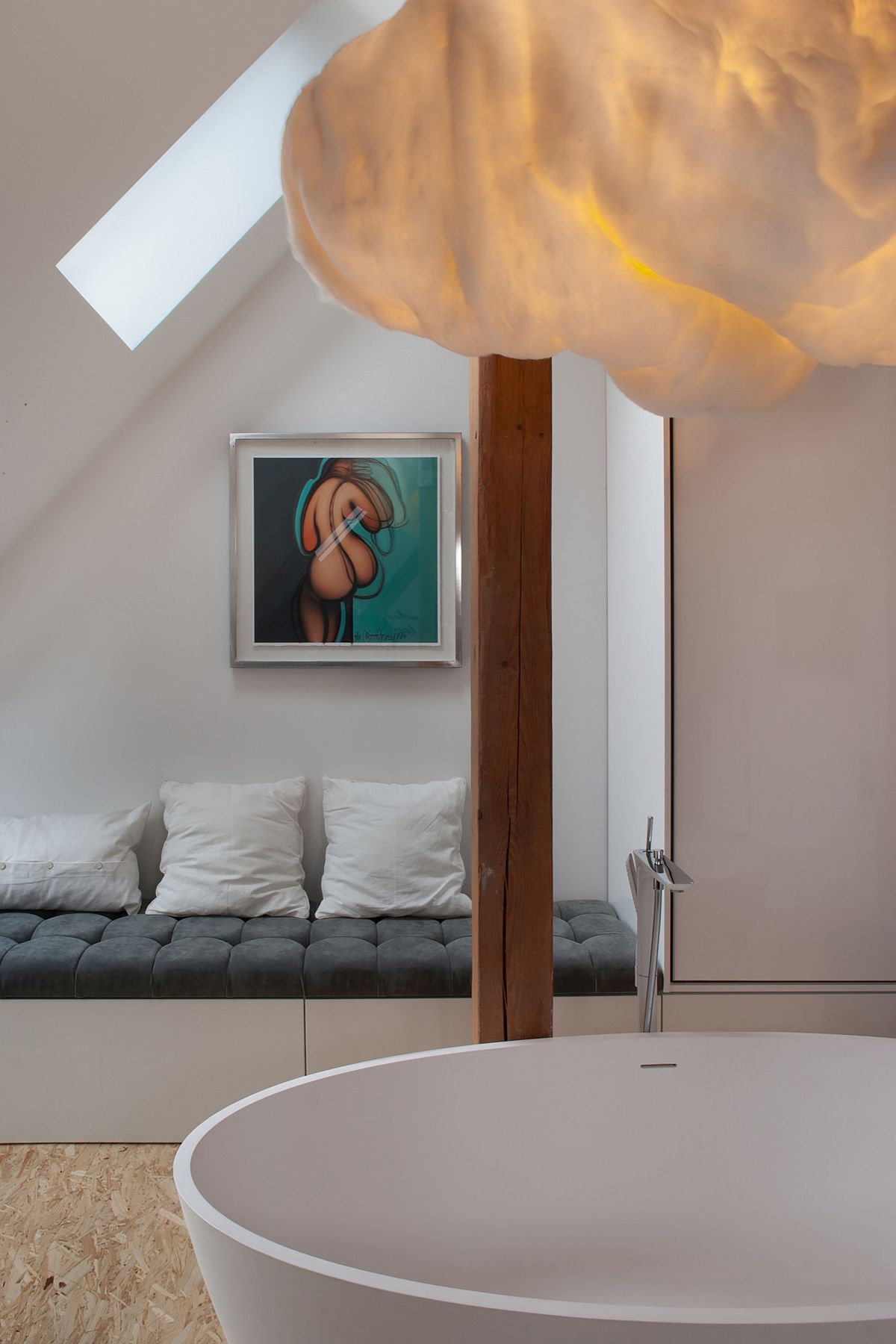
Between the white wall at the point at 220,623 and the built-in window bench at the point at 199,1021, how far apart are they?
78cm

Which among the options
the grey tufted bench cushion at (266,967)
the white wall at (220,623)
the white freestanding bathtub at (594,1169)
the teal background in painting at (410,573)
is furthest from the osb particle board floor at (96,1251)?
the teal background in painting at (410,573)

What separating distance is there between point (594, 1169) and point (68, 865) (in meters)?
2.03

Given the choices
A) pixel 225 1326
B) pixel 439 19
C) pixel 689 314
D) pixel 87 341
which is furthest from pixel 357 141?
pixel 87 341

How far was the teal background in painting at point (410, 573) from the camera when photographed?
11.1ft

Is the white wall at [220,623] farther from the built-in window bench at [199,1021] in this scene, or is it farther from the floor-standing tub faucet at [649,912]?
the floor-standing tub faucet at [649,912]

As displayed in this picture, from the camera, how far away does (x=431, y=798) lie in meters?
3.25

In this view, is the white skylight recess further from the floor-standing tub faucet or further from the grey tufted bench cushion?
the floor-standing tub faucet

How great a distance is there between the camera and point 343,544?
3.38 metres

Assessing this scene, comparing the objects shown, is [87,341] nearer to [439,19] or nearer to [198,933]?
[198,933]

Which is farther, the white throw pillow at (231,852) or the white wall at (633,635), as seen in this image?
the white throw pillow at (231,852)

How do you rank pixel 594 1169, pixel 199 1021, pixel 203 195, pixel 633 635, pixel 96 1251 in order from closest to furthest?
pixel 594 1169 < pixel 96 1251 < pixel 199 1021 < pixel 633 635 < pixel 203 195

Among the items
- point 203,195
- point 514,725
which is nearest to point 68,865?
point 514,725

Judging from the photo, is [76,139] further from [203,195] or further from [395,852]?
[395,852]
